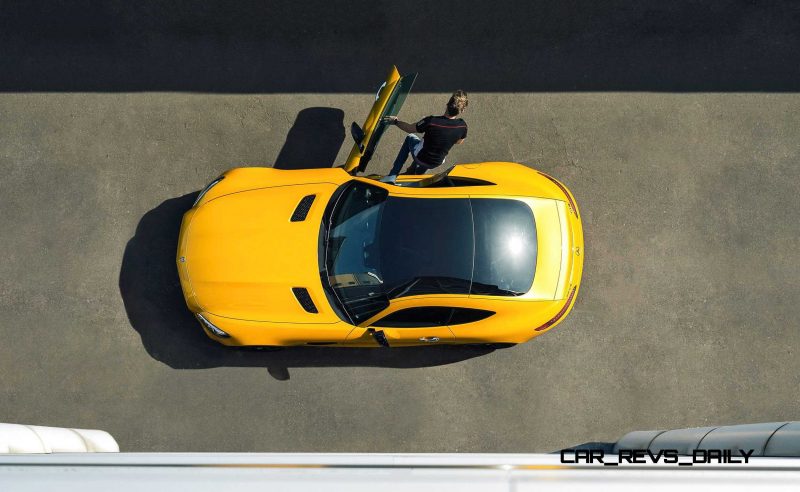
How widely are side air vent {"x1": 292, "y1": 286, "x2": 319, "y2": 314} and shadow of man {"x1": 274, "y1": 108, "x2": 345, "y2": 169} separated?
1.76m

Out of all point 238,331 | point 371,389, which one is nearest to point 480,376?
point 371,389

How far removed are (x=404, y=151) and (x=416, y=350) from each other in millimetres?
2214

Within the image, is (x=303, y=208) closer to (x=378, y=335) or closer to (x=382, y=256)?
(x=382, y=256)

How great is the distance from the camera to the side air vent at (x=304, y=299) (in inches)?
219

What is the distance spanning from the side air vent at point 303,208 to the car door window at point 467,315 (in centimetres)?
175

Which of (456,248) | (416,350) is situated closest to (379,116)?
(456,248)

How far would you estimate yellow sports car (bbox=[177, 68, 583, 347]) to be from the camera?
5371mm

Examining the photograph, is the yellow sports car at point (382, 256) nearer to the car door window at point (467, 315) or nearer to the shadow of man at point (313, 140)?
the car door window at point (467, 315)

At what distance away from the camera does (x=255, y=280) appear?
5.63 meters

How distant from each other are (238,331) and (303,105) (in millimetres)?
2723

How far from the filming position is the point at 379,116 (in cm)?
581

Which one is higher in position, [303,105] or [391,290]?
[303,105]

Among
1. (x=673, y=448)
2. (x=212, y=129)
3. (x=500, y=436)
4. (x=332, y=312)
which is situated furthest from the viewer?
(x=212, y=129)
